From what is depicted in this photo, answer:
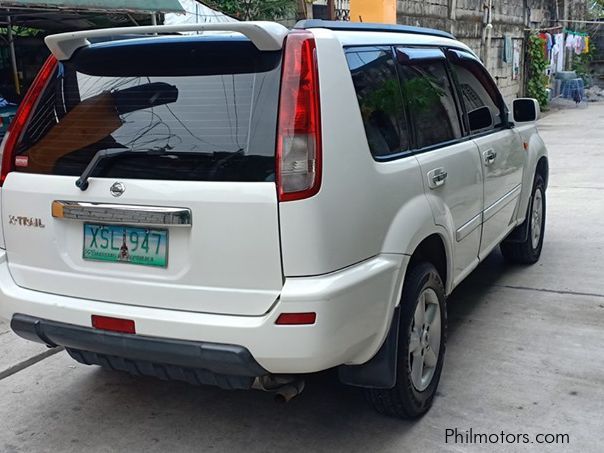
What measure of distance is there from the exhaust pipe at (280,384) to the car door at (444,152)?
41.4 inches

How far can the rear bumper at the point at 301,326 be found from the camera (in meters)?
2.44

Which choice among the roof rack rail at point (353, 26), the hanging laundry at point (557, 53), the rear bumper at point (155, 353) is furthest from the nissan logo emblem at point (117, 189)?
the hanging laundry at point (557, 53)

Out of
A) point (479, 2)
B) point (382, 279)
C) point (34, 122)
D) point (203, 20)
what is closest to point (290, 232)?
point (382, 279)

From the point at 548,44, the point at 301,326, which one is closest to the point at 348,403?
the point at 301,326

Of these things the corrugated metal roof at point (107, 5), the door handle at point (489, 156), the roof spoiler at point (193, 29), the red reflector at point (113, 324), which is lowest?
the red reflector at point (113, 324)

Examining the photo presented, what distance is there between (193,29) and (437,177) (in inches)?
54.5

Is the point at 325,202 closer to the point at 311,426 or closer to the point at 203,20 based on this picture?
the point at 311,426

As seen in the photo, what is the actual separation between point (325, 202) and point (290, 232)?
172 millimetres

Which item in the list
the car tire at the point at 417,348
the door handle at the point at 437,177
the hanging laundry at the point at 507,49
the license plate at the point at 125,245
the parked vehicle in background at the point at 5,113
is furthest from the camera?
the hanging laundry at the point at 507,49

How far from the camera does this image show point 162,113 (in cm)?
271

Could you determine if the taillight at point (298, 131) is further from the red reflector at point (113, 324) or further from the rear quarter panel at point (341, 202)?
the red reflector at point (113, 324)

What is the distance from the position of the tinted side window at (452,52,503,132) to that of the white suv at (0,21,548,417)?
0.92 metres

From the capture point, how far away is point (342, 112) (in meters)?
2.59

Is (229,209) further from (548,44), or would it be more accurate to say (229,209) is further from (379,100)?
(548,44)
